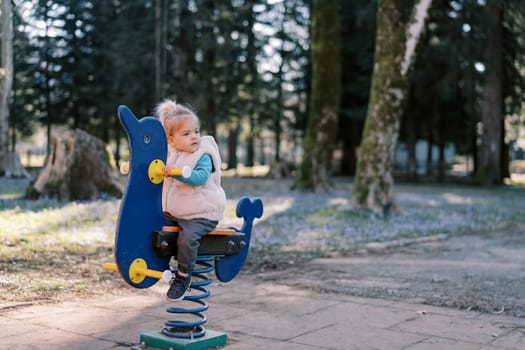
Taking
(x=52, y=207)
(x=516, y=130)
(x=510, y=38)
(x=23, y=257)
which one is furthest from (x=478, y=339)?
(x=516, y=130)

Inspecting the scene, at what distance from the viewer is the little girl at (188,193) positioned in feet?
15.1

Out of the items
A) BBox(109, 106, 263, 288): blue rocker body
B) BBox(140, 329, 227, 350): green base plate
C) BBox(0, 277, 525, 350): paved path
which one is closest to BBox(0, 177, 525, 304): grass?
BBox(0, 277, 525, 350): paved path

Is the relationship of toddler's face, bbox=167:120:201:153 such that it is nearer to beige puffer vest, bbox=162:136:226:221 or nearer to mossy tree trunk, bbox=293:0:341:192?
beige puffer vest, bbox=162:136:226:221

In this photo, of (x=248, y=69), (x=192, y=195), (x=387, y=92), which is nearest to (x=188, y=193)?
(x=192, y=195)

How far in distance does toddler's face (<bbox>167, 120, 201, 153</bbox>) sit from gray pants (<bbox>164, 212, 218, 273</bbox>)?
473 mm

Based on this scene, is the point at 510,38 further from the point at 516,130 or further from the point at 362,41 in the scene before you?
the point at 516,130

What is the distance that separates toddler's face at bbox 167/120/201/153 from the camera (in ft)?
15.5

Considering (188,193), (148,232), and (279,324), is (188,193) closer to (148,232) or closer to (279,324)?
(148,232)

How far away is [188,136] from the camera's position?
4730 millimetres

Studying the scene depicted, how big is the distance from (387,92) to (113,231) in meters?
6.86

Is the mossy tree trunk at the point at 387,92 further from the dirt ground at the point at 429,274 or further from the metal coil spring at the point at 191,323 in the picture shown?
the metal coil spring at the point at 191,323

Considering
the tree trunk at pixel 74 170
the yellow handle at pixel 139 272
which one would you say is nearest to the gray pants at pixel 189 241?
the yellow handle at pixel 139 272

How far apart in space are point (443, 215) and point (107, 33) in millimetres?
26096

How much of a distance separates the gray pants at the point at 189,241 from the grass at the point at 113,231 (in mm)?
2328
